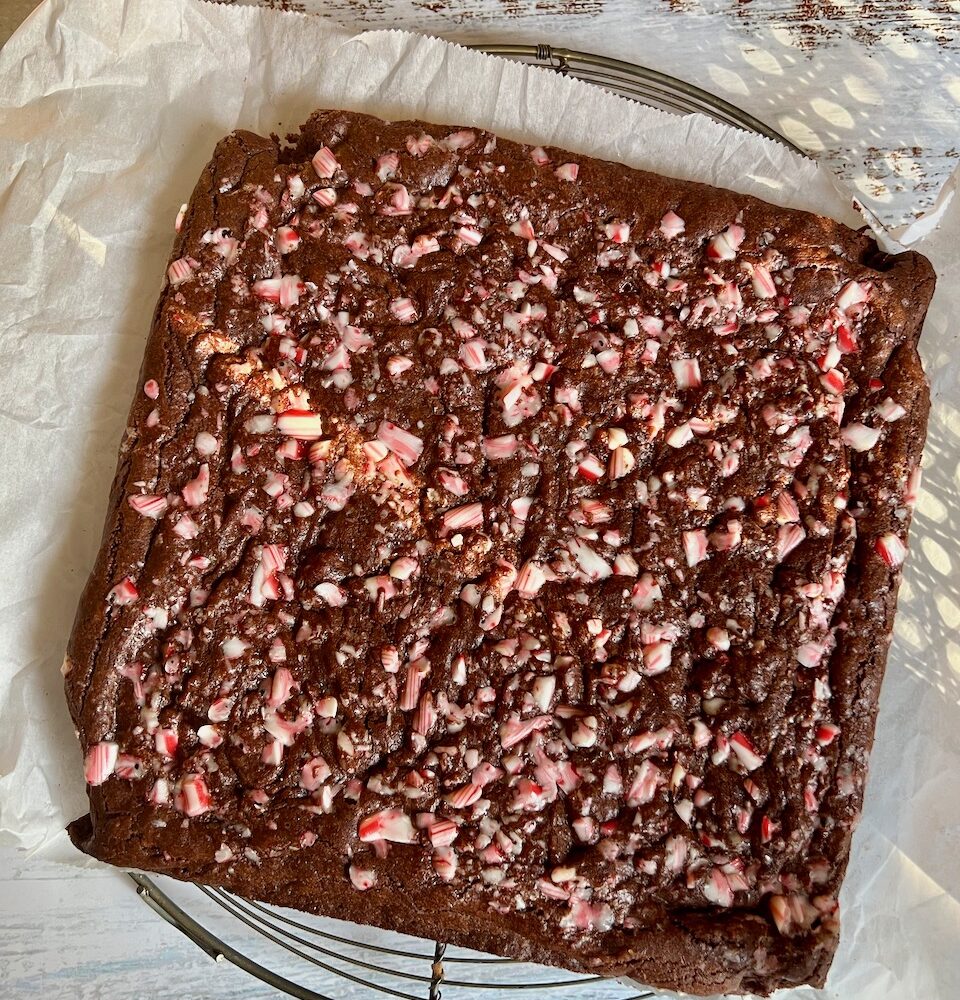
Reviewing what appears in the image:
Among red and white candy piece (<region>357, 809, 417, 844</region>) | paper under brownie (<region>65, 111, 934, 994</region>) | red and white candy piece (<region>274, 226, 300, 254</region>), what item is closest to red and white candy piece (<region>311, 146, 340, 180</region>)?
paper under brownie (<region>65, 111, 934, 994</region>)

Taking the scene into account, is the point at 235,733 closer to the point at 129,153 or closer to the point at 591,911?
the point at 591,911

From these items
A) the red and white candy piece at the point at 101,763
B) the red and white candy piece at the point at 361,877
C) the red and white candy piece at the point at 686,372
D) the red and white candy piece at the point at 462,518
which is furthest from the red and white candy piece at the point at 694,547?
the red and white candy piece at the point at 101,763

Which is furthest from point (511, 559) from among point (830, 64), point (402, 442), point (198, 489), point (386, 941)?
point (830, 64)

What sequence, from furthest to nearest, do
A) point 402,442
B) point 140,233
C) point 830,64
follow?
point 830,64
point 140,233
point 402,442

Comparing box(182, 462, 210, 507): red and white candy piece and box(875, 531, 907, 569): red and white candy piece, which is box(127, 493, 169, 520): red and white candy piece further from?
box(875, 531, 907, 569): red and white candy piece

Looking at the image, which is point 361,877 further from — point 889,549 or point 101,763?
point 889,549
